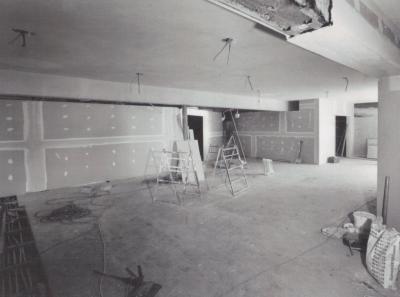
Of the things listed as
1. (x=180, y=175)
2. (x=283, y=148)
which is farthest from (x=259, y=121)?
(x=180, y=175)

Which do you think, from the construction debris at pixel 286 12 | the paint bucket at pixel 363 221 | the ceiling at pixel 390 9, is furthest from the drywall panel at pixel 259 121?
the construction debris at pixel 286 12

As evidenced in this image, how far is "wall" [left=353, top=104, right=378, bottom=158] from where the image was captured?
Answer: 10030 mm

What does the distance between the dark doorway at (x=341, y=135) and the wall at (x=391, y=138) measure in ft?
27.5

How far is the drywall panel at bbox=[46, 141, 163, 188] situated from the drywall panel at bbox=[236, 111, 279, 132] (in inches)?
191

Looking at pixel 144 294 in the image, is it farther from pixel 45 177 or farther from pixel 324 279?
pixel 45 177

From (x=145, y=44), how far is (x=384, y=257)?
3.20m

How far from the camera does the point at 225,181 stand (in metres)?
6.30

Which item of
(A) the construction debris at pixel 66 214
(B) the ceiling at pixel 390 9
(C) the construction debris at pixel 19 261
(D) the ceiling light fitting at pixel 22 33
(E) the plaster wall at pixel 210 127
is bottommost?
(C) the construction debris at pixel 19 261

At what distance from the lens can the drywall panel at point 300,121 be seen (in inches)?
360

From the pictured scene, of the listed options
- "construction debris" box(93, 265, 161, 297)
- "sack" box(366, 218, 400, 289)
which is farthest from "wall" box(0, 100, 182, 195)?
"sack" box(366, 218, 400, 289)

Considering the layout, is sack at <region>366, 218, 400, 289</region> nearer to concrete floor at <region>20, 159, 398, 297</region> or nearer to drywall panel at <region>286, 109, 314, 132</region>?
concrete floor at <region>20, 159, 398, 297</region>

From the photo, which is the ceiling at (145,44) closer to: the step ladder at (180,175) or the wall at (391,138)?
the wall at (391,138)

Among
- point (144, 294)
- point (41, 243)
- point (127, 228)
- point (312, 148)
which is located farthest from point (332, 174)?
point (41, 243)

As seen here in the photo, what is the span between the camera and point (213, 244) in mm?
3053
